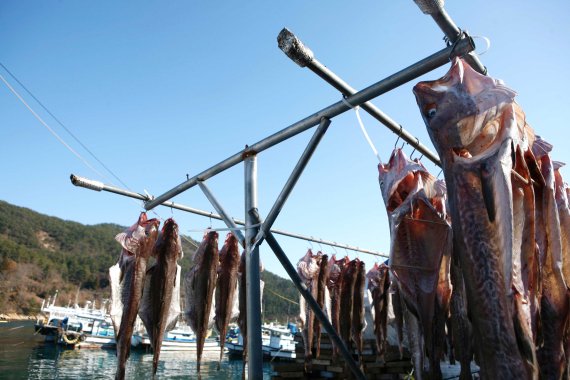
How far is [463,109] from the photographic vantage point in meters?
2.32

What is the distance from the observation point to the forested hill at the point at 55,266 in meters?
93.1

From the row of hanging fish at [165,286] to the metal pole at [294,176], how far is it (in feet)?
5.91

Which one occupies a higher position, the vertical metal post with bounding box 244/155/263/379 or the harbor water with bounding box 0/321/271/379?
the vertical metal post with bounding box 244/155/263/379

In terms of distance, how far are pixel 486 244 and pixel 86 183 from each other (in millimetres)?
5009

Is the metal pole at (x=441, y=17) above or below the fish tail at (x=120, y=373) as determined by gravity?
above

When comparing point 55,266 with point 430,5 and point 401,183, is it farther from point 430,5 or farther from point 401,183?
point 430,5

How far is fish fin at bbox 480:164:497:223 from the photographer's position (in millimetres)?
1921

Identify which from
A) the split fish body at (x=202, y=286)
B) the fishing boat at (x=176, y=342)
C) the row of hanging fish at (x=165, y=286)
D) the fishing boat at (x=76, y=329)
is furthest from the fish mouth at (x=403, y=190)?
the fishing boat at (x=76, y=329)

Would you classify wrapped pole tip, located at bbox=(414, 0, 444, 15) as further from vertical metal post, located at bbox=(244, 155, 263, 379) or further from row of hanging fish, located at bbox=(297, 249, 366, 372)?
row of hanging fish, located at bbox=(297, 249, 366, 372)

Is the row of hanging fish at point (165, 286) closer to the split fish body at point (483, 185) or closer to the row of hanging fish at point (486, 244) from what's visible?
the row of hanging fish at point (486, 244)

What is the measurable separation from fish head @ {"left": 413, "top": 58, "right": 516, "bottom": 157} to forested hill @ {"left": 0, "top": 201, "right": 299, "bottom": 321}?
66496 millimetres

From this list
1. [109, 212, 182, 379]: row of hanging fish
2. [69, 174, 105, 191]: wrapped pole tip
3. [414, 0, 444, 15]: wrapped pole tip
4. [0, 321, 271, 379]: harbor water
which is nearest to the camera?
[414, 0, 444, 15]: wrapped pole tip

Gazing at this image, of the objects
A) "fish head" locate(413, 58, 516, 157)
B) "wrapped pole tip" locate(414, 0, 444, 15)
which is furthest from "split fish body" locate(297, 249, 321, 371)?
"wrapped pole tip" locate(414, 0, 444, 15)

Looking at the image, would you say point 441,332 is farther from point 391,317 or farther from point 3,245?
Answer: point 3,245
